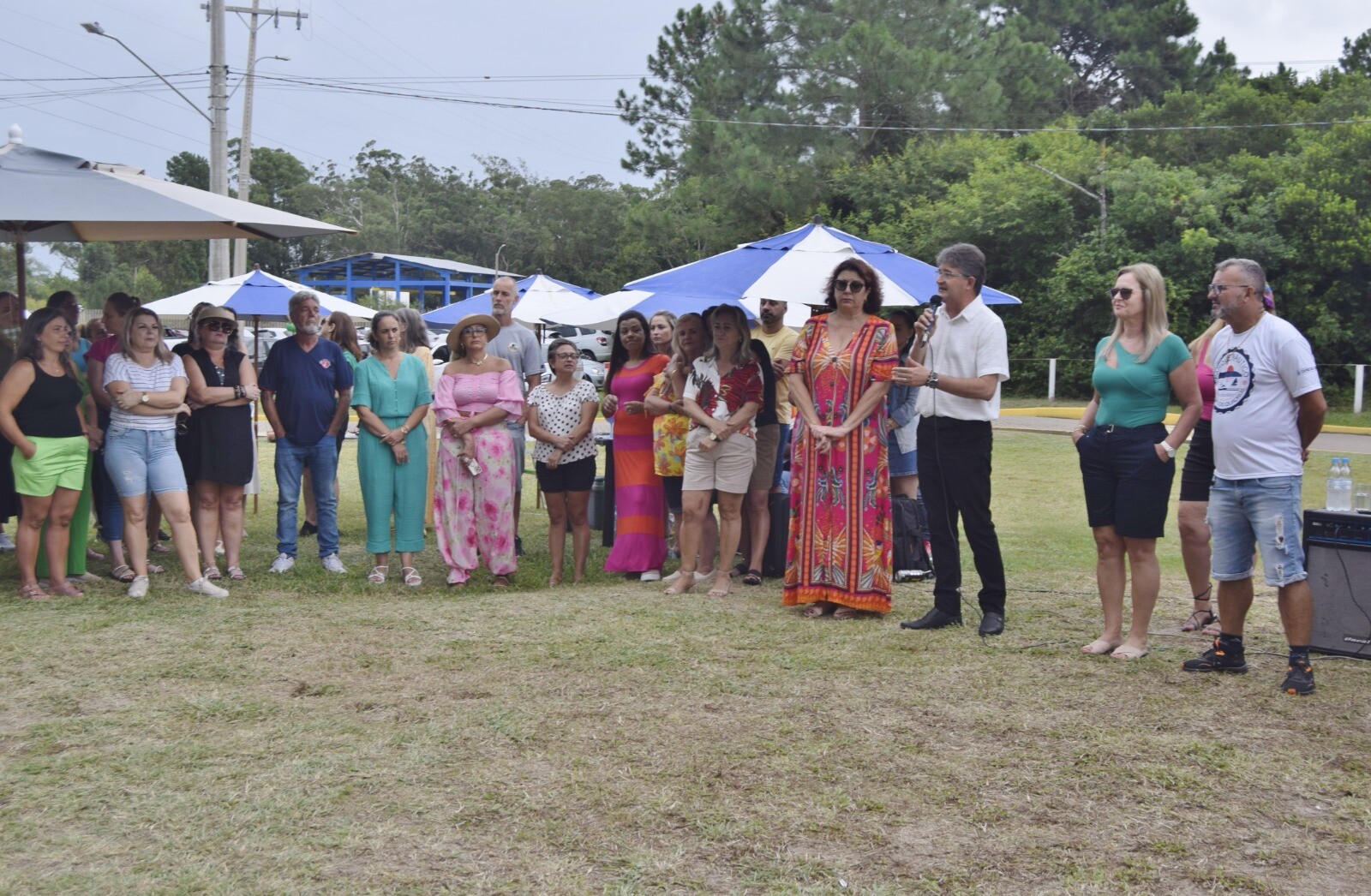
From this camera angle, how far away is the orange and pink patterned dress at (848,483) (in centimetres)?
666

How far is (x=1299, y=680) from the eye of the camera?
17.0 ft

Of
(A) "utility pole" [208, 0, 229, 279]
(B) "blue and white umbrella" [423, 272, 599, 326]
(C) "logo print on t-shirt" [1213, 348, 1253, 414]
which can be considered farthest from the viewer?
(A) "utility pole" [208, 0, 229, 279]

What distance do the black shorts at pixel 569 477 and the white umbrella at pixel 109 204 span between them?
2044mm

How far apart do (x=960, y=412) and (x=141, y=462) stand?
15.5 feet

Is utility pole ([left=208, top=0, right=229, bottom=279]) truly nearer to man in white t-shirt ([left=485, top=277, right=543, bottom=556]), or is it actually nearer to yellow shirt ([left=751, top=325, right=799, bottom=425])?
man in white t-shirt ([left=485, top=277, right=543, bottom=556])

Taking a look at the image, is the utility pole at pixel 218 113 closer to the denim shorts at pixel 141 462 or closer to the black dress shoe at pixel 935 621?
the denim shorts at pixel 141 462

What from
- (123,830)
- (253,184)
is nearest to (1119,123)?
(123,830)

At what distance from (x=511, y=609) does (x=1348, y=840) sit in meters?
4.46

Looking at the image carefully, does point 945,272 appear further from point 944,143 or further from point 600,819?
point 944,143

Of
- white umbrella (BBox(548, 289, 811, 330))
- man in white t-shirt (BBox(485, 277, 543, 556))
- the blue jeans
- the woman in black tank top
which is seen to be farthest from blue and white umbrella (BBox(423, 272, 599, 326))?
the woman in black tank top

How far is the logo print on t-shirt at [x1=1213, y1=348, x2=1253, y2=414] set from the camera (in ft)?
17.1

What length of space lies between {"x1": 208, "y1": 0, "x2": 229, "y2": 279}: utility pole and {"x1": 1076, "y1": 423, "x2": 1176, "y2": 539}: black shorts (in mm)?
14035

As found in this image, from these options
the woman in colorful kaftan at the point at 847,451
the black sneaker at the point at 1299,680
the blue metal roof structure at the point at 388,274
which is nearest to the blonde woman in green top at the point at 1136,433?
the black sneaker at the point at 1299,680

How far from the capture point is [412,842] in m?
3.67
